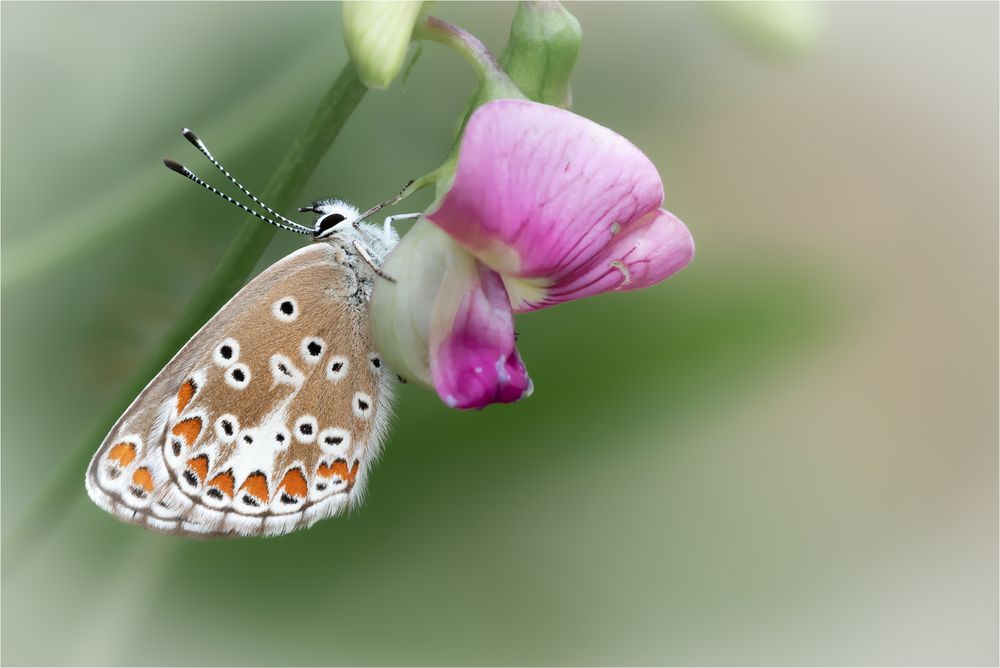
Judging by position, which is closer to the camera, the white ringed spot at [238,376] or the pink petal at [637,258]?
the pink petal at [637,258]

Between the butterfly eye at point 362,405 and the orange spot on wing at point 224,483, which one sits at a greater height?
the butterfly eye at point 362,405

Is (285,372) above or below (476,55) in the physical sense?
below

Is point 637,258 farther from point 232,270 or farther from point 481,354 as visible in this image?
point 232,270

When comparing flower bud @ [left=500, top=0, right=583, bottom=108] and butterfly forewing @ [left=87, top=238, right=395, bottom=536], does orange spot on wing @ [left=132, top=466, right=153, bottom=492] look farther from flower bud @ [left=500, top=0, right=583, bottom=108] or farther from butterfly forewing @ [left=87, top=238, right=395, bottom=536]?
flower bud @ [left=500, top=0, right=583, bottom=108]

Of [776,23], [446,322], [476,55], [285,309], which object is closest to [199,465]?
[285,309]

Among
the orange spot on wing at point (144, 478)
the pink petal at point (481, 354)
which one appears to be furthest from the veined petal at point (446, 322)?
the orange spot on wing at point (144, 478)

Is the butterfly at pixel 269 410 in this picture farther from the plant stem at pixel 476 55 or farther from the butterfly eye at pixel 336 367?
the plant stem at pixel 476 55
